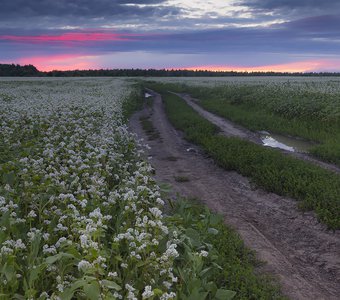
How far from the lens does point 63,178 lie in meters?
8.77

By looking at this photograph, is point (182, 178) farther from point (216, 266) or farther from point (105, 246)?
point (105, 246)

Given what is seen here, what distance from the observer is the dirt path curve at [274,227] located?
738cm

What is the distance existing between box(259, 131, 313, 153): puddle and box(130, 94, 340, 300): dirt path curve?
5138 millimetres

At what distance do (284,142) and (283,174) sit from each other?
848cm

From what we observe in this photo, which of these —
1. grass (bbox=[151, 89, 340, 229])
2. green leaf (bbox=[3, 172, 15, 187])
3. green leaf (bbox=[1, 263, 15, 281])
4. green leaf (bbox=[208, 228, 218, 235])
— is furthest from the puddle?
green leaf (bbox=[1, 263, 15, 281])

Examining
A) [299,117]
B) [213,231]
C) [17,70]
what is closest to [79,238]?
[213,231]

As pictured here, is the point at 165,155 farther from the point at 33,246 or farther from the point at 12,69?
the point at 12,69

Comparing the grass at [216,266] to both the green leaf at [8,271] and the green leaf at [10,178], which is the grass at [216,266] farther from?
the green leaf at [10,178]

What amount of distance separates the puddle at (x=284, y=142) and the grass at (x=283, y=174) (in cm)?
251

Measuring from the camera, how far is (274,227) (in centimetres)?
967

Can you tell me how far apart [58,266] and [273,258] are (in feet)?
14.2

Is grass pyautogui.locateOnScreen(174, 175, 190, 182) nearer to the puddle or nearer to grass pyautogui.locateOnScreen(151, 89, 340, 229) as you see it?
grass pyautogui.locateOnScreen(151, 89, 340, 229)

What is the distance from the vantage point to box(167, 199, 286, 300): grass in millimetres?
5688

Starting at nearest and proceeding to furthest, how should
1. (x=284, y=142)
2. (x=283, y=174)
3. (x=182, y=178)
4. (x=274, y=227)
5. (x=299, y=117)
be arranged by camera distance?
1. (x=274, y=227)
2. (x=283, y=174)
3. (x=182, y=178)
4. (x=284, y=142)
5. (x=299, y=117)
